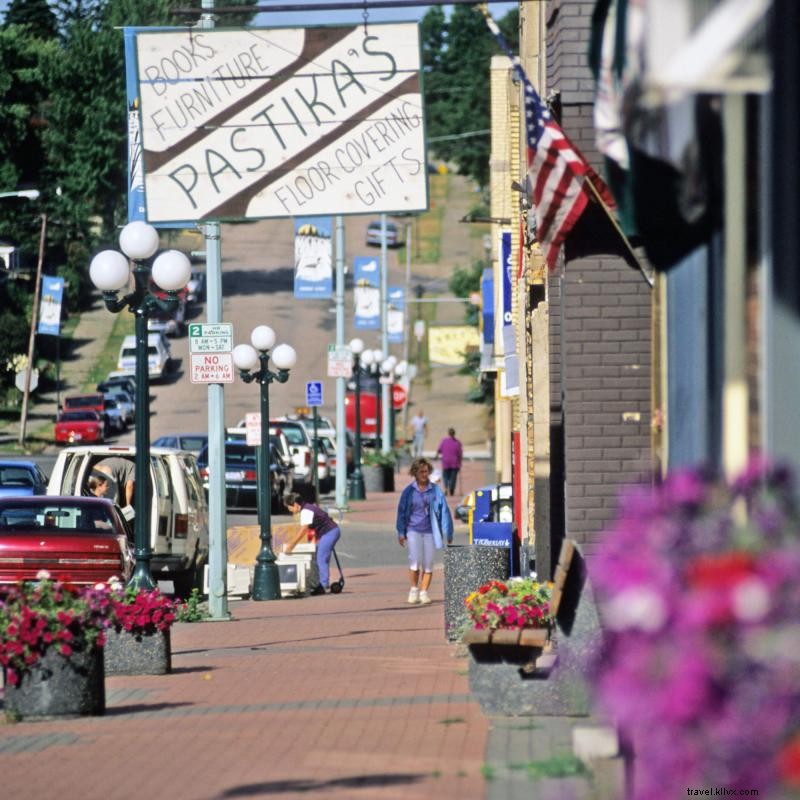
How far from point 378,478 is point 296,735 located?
129ft

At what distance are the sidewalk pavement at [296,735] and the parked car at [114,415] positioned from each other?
5060 centimetres

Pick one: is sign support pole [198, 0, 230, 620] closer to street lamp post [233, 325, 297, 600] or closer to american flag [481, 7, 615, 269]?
street lamp post [233, 325, 297, 600]

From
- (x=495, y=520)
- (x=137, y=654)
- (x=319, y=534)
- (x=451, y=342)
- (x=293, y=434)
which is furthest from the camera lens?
(x=451, y=342)

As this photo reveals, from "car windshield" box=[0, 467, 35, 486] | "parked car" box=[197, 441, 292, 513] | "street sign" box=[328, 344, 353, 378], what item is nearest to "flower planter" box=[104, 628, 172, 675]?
"car windshield" box=[0, 467, 35, 486]

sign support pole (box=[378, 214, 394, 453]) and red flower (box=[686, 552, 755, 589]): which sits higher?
sign support pole (box=[378, 214, 394, 453])

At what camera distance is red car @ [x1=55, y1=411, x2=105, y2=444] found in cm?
6328

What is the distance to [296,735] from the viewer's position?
11.0 metres

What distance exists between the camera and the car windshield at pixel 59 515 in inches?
779

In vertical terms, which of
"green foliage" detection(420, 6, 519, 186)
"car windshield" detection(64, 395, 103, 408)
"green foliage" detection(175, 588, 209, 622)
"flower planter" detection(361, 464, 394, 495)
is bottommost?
"green foliage" detection(175, 588, 209, 622)

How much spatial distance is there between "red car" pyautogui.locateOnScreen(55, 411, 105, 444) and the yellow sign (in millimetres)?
15363

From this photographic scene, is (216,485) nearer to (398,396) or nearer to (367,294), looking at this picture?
(367,294)

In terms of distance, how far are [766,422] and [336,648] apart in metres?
11.1

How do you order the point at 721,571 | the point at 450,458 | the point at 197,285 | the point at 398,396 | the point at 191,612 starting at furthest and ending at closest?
the point at 197,285 < the point at 398,396 < the point at 450,458 < the point at 191,612 < the point at 721,571

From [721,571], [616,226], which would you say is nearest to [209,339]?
[616,226]
